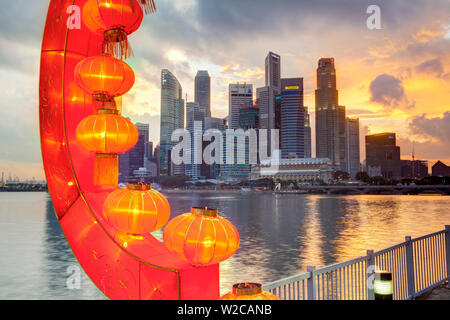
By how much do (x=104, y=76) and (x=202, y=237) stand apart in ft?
4.85

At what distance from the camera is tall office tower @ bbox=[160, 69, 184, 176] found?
124m

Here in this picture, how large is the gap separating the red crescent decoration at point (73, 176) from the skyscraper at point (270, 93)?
489 feet

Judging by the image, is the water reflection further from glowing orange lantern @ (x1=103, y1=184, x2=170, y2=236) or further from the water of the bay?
glowing orange lantern @ (x1=103, y1=184, x2=170, y2=236)

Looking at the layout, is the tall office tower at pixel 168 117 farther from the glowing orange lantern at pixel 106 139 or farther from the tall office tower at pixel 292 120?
the glowing orange lantern at pixel 106 139

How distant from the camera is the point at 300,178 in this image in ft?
370

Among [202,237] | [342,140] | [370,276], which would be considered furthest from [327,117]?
[202,237]

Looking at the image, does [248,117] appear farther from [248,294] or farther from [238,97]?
[248,294]

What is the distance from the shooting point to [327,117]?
608 feet

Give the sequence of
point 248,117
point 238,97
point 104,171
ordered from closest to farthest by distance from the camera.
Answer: point 104,171, point 248,117, point 238,97

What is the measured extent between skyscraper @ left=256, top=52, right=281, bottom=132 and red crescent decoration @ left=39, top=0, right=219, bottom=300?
149 metres

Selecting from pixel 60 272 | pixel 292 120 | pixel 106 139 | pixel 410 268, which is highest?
pixel 292 120

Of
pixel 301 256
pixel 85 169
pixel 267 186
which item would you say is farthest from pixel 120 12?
pixel 267 186
